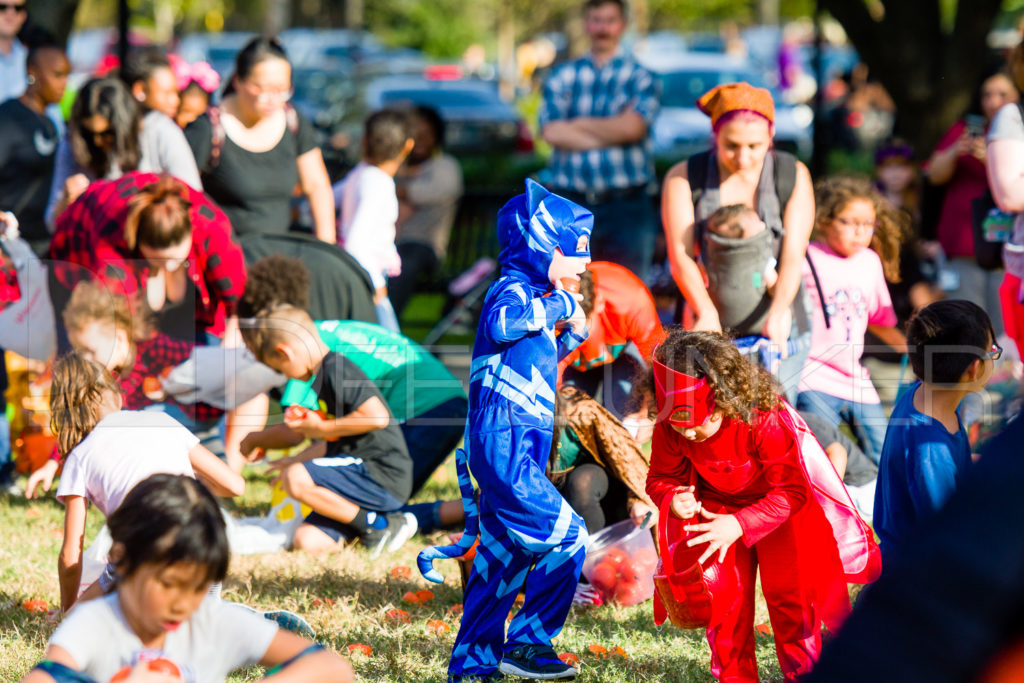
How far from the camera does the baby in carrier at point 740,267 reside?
4.76 m

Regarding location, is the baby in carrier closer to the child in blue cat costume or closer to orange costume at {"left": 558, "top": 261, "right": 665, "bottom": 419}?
orange costume at {"left": 558, "top": 261, "right": 665, "bottom": 419}

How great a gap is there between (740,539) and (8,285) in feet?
12.0

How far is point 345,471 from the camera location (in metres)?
4.89

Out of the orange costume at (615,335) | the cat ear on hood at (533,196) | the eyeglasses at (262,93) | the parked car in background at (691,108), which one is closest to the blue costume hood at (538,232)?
the cat ear on hood at (533,196)

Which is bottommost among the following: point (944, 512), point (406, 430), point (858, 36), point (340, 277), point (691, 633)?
point (691, 633)

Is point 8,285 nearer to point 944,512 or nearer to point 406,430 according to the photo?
point 406,430

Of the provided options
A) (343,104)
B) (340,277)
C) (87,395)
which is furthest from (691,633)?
(343,104)

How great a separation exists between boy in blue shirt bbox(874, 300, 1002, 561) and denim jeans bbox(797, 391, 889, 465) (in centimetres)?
152

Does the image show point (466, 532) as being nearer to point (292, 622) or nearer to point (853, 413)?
point (292, 622)

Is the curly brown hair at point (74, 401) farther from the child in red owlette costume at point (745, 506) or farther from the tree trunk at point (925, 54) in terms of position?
the tree trunk at point (925, 54)

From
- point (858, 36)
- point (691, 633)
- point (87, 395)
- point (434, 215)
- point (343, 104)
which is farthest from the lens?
point (343, 104)

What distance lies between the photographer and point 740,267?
4.79 m

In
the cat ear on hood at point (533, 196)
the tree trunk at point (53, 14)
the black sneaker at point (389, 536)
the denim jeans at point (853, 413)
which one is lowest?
the black sneaker at point (389, 536)

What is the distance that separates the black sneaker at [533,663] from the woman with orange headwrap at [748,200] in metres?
1.72
